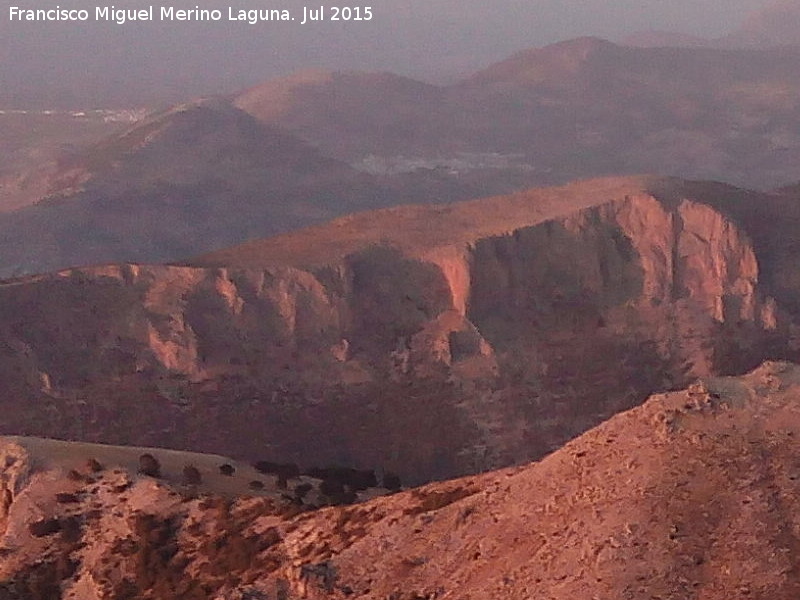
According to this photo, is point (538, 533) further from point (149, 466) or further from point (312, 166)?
point (312, 166)

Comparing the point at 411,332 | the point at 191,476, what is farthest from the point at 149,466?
the point at 411,332

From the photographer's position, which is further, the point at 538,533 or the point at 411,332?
the point at 411,332

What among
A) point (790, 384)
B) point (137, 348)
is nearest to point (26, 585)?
point (790, 384)

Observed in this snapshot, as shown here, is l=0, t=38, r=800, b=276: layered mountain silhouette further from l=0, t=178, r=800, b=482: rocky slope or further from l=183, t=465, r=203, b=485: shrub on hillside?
l=183, t=465, r=203, b=485: shrub on hillside

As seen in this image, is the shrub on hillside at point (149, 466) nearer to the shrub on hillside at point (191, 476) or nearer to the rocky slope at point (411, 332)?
the shrub on hillside at point (191, 476)

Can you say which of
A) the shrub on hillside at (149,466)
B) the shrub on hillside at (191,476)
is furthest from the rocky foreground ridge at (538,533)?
the shrub on hillside at (149,466)

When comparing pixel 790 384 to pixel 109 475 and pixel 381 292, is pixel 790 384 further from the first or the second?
pixel 381 292
